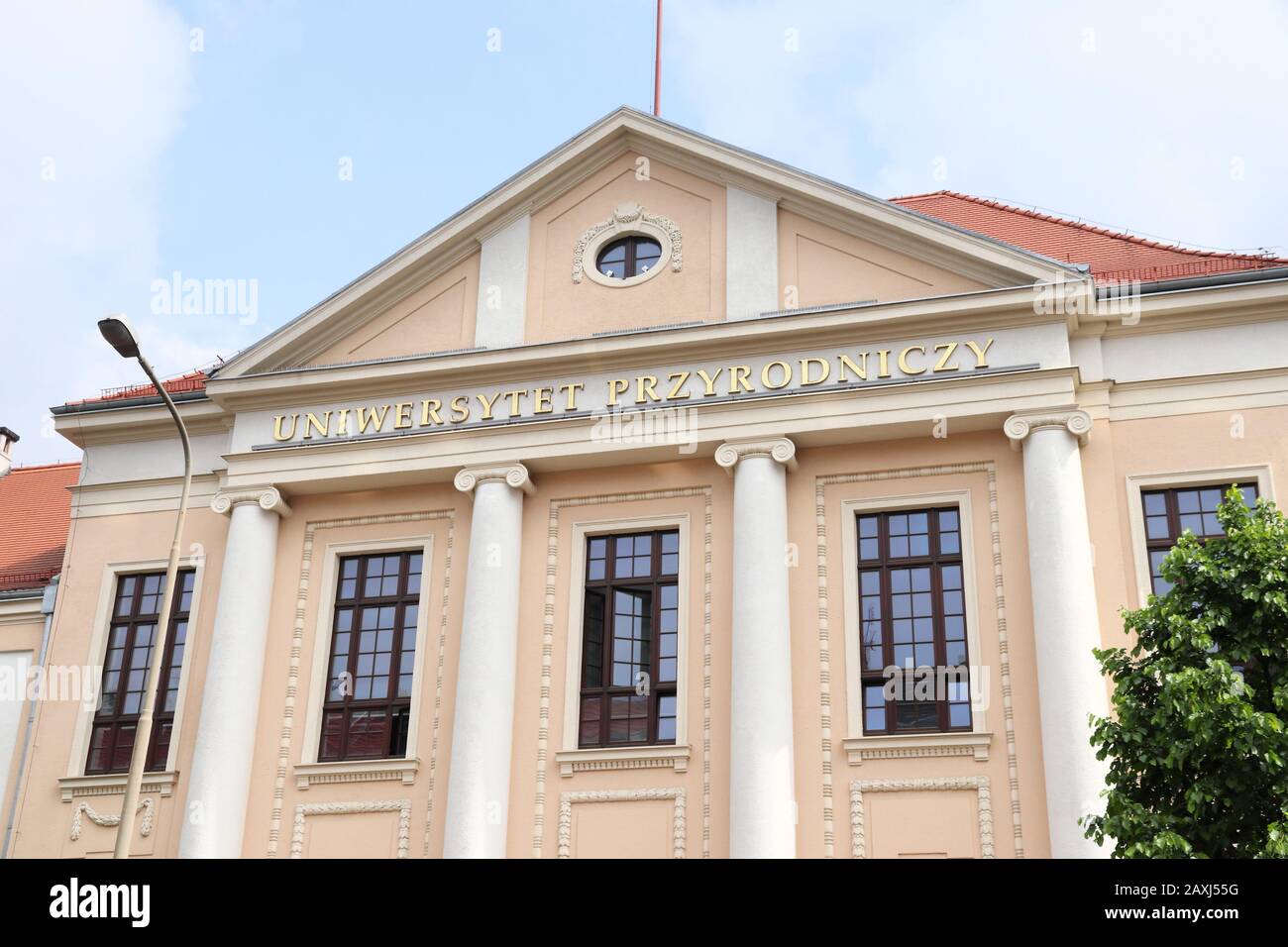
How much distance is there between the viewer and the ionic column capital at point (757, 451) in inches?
784

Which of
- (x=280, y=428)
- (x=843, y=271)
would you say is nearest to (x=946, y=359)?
(x=843, y=271)

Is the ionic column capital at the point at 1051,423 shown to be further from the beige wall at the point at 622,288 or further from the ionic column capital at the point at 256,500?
the ionic column capital at the point at 256,500

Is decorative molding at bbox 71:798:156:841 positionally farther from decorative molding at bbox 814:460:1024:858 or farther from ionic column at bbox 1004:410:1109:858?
ionic column at bbox 1004:410:1109:858

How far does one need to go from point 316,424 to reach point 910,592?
9307 mm

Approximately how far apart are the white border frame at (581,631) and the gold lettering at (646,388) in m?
1.71

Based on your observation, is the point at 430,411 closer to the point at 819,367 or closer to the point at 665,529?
the point at 665,529

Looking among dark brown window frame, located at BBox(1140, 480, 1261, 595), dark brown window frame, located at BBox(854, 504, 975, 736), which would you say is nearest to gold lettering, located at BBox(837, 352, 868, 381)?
dark brown window frame, located at BBox(854, 504, 975, 736)

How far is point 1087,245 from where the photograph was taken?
22.4 m

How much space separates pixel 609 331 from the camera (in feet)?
69.9
